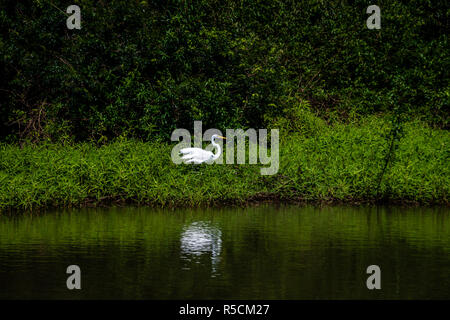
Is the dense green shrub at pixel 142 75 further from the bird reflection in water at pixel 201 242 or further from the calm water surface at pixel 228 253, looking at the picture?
the bird reflection in water at pixel 201 242

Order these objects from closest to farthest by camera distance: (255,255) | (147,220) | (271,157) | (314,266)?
1. (314,266)
2. (255,255)
3. (147,220)
4. (271,157)

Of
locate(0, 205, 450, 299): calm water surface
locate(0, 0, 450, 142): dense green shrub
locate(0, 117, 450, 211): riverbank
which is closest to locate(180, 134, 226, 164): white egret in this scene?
locate(0, 117, 450, 211): riverbank

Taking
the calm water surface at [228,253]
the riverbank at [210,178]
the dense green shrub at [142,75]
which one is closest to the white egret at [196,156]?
the riverbank at [210,178]

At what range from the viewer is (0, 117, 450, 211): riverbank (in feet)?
46.5

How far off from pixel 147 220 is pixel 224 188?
6.69ft

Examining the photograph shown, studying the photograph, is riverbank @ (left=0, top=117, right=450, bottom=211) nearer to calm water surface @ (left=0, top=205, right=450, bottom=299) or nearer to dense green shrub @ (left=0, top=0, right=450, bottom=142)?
calm water surface @ (left=0, top=205, right=450, bottom=299)

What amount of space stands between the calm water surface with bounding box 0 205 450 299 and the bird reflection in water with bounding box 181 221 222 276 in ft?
0.05

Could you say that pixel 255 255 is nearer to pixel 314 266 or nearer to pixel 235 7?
pixel 314 266

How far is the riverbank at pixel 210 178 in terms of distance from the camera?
14.2 meters

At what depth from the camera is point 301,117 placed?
64.3 feet

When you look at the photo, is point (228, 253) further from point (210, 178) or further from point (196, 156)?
point (196, 156)

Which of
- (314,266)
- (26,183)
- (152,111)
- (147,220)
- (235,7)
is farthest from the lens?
(235,7)

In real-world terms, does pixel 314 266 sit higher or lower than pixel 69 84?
lower

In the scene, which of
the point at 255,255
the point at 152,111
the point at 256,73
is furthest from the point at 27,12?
the point at 255,255
